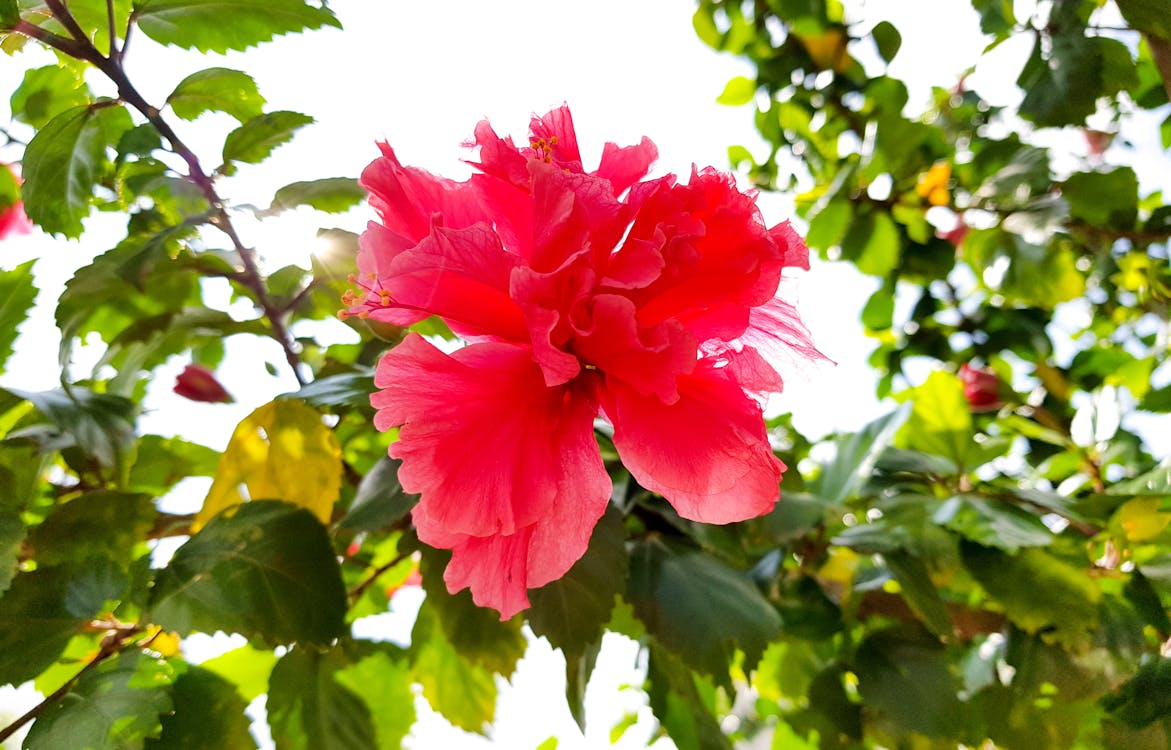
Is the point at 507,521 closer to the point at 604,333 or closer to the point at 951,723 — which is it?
the point at 604,333

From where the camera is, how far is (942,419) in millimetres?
639

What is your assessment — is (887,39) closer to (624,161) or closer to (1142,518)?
(1142,518)

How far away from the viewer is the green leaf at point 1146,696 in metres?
0.49

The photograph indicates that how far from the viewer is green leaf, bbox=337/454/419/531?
1.38ft

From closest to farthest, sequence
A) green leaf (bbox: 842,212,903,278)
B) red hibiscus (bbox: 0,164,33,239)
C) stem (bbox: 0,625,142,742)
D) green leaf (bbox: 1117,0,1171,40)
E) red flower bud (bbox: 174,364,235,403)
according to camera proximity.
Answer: stem (bbox: 0,625,142,742) → green leaf (bbox: 1117,0,1171,40) → red flower bud (bbox: 174,364,235,403) → red hibiscus (bbox: 0,164,33,239) → green leaf (bbox: 842,212,903,278)

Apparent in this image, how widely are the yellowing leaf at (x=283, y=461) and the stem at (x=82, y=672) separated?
7 cm

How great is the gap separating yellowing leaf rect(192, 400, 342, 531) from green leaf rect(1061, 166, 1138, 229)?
2.47 ft

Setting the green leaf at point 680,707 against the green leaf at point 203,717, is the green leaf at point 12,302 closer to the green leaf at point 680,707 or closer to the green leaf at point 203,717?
the green leaf at point 203,717

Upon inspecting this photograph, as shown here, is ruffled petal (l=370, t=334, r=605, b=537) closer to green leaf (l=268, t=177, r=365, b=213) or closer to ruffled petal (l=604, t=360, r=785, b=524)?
ruffled petal (l=604, t=360, r=785, b=524)

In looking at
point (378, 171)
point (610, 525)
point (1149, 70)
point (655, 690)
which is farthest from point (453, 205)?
point (1149, 70)

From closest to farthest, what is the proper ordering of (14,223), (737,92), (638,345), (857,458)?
(638,345) < (857,458) < (14,223) < (737,92)

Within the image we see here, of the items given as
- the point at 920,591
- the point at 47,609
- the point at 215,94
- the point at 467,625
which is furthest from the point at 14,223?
the point at 920,591

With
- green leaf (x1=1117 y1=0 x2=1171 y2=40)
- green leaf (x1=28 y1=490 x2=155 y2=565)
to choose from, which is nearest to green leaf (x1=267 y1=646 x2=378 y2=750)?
green leaf (x1=28 y1=490 x2=155 y2=565)

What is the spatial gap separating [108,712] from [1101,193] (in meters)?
0.91
